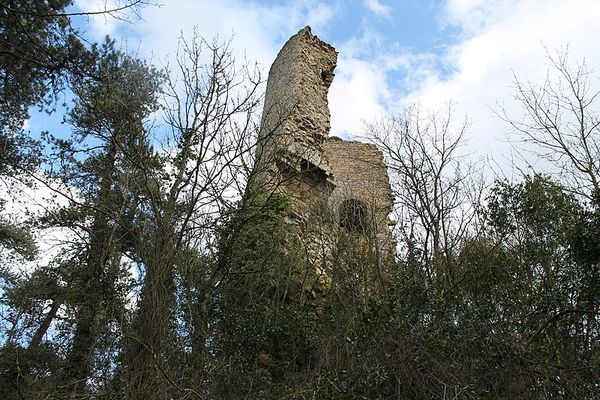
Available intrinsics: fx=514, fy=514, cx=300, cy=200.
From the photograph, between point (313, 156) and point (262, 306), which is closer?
point (262, 306)

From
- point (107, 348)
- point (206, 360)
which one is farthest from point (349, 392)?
point (107, 348)

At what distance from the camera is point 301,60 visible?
12.3m

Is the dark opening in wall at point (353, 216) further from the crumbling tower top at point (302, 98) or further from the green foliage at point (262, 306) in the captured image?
the green foliage at point (262, 306)

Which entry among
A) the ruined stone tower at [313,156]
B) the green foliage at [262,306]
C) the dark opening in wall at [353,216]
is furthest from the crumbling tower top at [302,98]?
the green foliage at [262,306]

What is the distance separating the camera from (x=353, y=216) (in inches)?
369

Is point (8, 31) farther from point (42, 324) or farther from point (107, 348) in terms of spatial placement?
point (42, 324)

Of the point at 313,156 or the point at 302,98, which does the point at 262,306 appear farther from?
the point at 302,98

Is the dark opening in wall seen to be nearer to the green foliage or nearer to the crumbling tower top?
the crumbling tower top

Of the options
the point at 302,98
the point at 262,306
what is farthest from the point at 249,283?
the point at 302,98

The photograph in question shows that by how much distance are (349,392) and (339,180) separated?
26.4 feet

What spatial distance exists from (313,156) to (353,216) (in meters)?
1.85

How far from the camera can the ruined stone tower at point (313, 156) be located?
29.1 feet

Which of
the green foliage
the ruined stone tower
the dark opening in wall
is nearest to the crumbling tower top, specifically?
the ruined stone tower

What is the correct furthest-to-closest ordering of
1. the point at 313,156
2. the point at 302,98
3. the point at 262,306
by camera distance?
the point at 302,98, the point at 313,156, the point at 262,306
